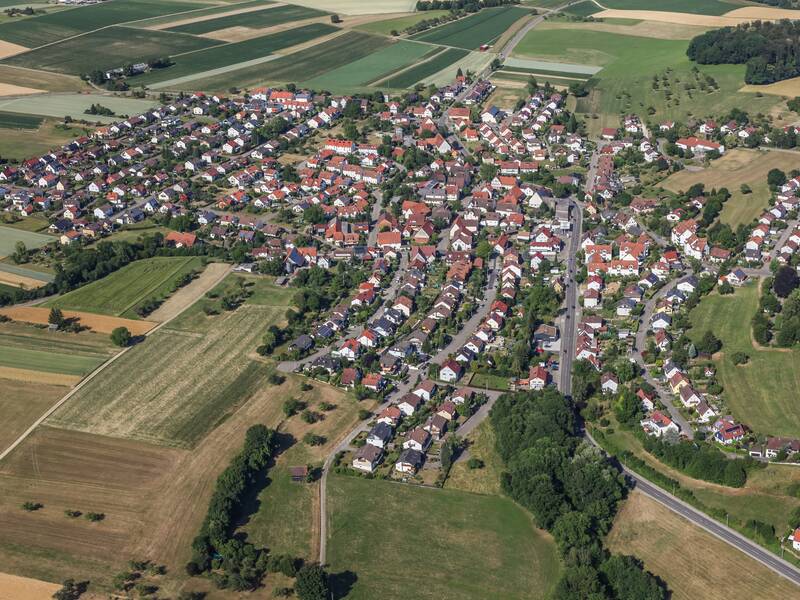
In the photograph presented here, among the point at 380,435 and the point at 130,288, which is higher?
the point at 130,288

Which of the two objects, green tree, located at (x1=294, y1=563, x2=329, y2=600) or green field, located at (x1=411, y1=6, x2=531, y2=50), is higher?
green field, located at (x1=411, y1=6, x2=531, y2=50)

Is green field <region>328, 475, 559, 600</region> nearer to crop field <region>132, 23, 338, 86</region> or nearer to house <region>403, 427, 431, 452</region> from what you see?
house <region>403, 427, 431, 452</region>

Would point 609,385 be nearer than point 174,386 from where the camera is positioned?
Yes

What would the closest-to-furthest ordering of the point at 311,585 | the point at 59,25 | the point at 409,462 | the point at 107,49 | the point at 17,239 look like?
the point at 311,585, the point at 409,462, the point at 17,239, the point at 107,49, the point at 59,25

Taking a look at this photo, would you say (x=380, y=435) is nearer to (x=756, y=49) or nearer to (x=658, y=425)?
(x=658, y=425)

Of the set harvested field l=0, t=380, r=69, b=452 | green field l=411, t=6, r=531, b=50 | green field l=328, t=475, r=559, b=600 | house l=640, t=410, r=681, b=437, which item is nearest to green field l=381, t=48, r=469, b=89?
green field l=411, t=6, r=531, b=50

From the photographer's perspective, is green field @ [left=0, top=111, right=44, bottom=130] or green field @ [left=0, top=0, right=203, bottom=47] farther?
green field @ [left=0, top=0, right=203, bottom=47]

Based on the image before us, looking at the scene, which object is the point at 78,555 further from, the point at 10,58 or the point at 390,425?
the point at 10,58

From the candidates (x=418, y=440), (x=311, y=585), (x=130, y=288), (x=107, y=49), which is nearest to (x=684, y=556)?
(x=418, y=440)
